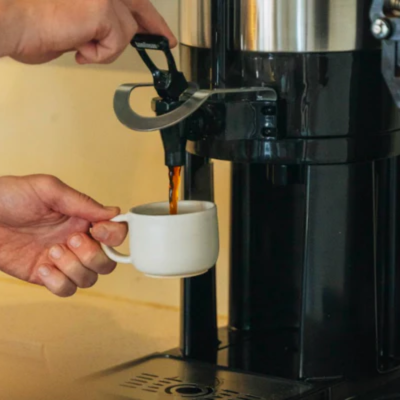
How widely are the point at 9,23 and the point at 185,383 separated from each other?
371 millimetres

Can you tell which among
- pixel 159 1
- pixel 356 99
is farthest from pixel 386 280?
pixel 159 1

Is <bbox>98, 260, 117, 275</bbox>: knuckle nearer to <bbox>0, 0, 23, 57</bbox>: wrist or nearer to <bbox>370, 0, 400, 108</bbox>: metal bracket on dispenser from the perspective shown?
<bbox>0, 0, 23, 57</bbox>: wrist

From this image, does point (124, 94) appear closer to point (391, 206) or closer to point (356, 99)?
point (356, 99)

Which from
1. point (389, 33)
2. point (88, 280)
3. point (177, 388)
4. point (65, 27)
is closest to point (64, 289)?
point (88, 280)

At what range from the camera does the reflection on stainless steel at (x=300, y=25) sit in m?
0.88

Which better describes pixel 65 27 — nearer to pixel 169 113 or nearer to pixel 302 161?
pixel 169 113

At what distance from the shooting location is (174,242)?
0.87 m

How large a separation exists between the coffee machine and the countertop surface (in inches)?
3.7

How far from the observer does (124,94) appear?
2.99 ft

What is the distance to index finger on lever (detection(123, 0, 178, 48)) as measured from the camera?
932 mm

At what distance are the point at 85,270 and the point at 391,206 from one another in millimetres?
312

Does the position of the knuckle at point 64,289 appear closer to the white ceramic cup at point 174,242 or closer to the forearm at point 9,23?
the white ceramic cup at point 174,242

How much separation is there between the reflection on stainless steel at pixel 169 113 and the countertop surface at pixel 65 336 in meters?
0.26

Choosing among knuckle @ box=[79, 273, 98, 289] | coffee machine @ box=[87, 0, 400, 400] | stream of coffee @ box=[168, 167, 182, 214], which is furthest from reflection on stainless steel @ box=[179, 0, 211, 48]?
knuckle @ box=[79, 273, 98, 289]
